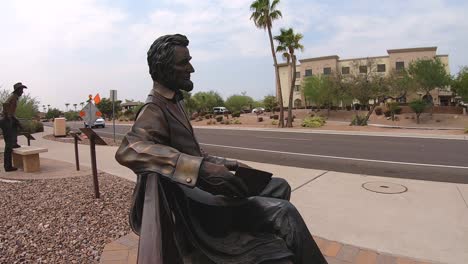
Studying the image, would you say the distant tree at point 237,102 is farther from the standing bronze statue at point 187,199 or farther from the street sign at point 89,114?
the standing bronze statue at point 187,199

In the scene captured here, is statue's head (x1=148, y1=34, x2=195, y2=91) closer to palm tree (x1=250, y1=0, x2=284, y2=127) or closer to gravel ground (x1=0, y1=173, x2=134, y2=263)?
gravel ground (x1=0, y1=173, x2=134, y2=263)

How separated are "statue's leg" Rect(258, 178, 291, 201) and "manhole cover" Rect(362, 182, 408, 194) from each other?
4.35 meters

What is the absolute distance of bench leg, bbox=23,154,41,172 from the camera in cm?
796

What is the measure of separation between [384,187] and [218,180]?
5487 mm

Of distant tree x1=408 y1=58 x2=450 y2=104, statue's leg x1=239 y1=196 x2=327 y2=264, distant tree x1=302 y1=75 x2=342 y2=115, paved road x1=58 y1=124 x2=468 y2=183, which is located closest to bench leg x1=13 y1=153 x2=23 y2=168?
paved road x1=58 y1=124 x2=468 y2=183

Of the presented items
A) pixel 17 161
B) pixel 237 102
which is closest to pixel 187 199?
pixel 17 161

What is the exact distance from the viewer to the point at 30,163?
26.3 ft

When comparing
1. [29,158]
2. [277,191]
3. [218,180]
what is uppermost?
[218,180]

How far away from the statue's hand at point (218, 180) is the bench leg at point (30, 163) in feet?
26.4

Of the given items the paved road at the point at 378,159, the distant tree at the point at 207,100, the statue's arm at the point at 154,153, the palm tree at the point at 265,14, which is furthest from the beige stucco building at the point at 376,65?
the statue's arm at the point at 154,153

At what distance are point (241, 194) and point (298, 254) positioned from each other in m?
0.48

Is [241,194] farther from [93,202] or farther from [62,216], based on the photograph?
[93,202]

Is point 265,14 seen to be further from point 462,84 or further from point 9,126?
point 462,84

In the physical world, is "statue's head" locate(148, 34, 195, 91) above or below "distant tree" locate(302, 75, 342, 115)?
below
